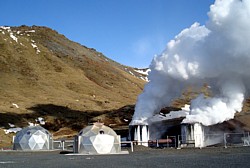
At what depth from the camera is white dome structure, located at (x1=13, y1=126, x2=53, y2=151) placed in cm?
4267

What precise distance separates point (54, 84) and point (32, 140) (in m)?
70.5

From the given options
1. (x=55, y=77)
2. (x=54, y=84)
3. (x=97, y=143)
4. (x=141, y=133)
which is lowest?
(x=97, y=143)

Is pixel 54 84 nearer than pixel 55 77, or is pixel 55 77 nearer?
pixel 54 84

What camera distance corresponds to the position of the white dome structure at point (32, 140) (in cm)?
4267

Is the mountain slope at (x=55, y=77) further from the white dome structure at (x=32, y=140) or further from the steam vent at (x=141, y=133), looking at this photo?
the steam vent at (x=141, y=133)

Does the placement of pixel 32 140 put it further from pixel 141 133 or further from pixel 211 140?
pixel 211 140

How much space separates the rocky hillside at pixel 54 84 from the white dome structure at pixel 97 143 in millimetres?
36258

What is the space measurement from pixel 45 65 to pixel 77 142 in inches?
3852

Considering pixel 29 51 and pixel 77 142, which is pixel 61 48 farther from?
pixel 77 142

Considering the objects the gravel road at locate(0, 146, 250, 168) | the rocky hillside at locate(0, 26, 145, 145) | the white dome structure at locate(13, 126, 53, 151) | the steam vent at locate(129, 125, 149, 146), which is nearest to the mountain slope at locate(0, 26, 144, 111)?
the rocky hillside at locate(0, 26, 145, 145)

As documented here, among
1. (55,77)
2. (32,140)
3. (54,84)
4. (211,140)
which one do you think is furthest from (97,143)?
(55,77)

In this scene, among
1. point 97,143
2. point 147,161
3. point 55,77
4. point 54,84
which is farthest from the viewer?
point 55,77

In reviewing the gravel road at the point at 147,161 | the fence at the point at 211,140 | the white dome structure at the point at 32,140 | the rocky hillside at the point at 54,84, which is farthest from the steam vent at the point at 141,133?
the rocky hillside at the point at 54,84

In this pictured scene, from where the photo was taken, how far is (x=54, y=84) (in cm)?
11300
